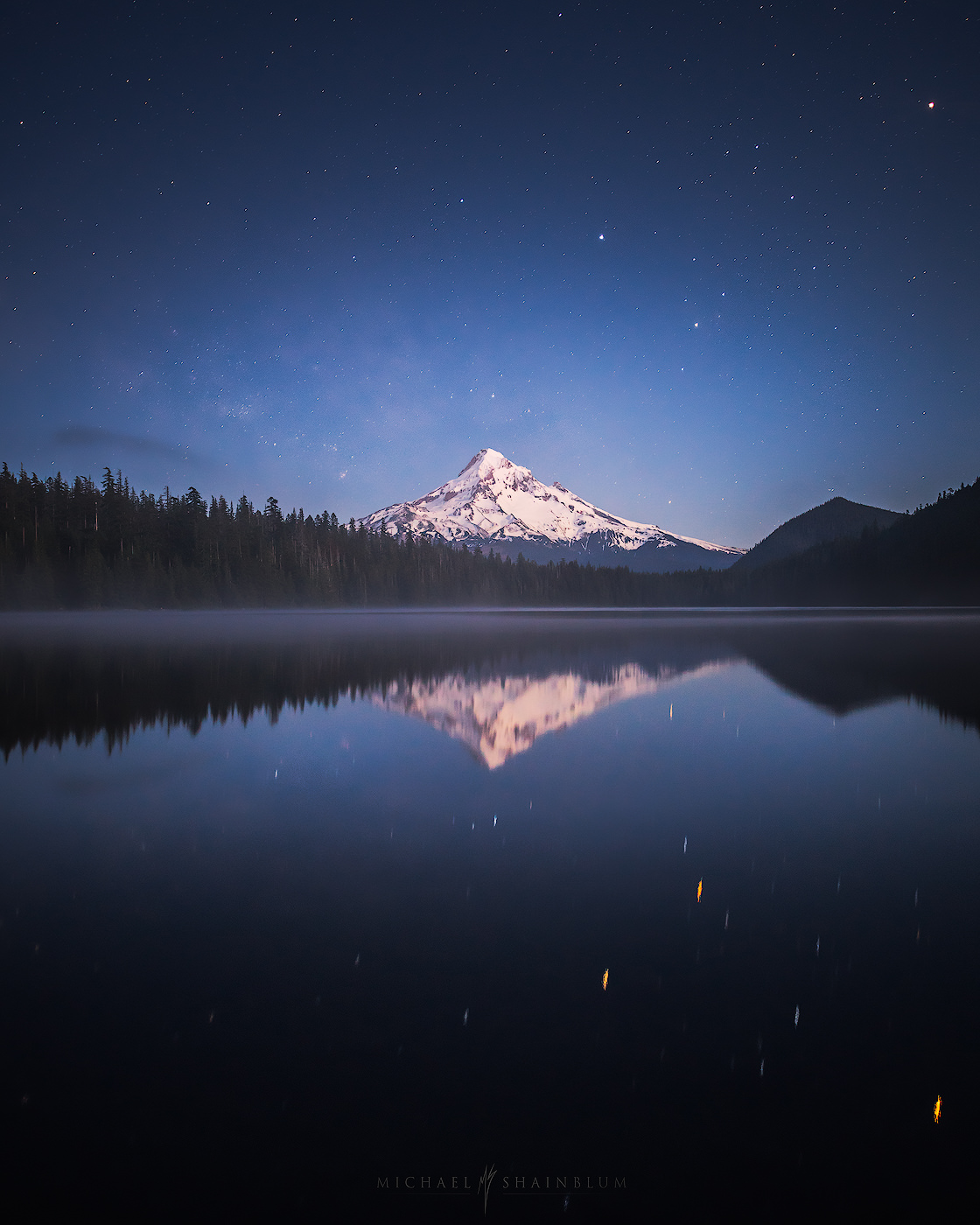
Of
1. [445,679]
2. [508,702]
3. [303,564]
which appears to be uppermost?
[303,564]

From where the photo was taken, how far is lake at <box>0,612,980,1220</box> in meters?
3.08

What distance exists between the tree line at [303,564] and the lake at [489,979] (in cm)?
11112

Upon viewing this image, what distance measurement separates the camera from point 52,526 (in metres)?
106

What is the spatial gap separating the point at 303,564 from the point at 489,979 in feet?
444

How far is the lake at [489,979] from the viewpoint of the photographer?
121 inches

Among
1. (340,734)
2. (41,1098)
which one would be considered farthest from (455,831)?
(340,734)

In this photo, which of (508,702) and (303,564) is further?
(303,564)

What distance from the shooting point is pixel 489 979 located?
4496 mm
